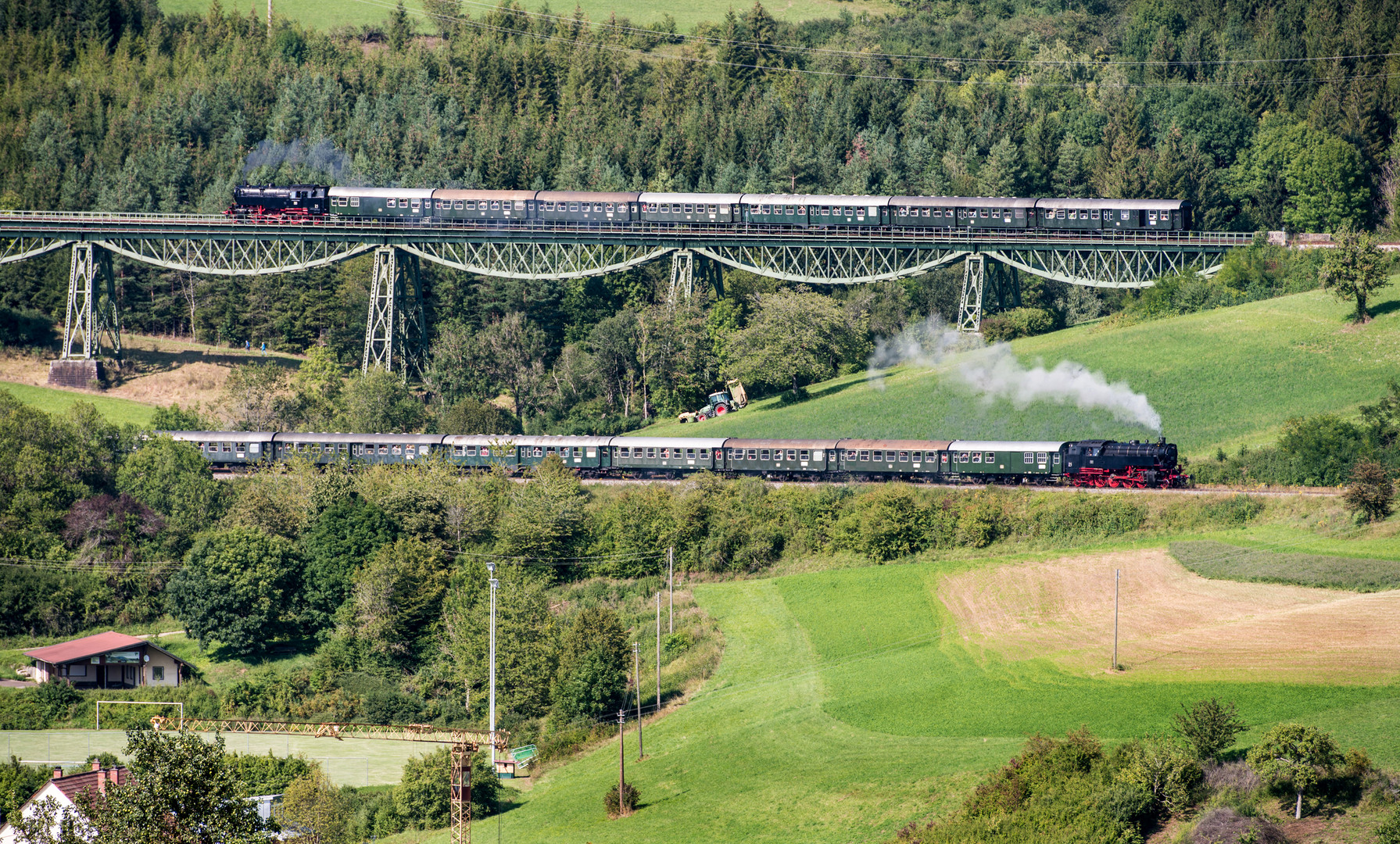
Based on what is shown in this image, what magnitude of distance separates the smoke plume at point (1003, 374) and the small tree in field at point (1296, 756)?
4598 centimetres

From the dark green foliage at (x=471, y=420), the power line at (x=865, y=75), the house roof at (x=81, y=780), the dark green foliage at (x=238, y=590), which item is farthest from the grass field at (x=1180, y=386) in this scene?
the house roof at (x=81, y=780)

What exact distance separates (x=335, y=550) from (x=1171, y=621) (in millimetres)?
44689

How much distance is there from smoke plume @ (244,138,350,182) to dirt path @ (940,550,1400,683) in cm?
9635

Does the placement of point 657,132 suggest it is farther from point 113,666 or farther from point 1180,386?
point 113,666

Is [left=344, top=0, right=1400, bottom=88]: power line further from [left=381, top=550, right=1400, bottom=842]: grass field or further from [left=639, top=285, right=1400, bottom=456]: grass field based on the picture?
[left=381, top=550, right=1400, bottom=842]: grass field

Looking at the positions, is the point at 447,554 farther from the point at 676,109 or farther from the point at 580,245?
the point at 676,109

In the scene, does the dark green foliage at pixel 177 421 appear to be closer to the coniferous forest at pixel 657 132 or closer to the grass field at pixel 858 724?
the coniferous forest at pixel 657 132

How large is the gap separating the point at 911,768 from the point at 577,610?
2921 centimetres

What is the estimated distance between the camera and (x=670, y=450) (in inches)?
3875

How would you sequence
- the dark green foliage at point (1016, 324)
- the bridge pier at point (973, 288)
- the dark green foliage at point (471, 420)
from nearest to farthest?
the dark green foliage at point (471, 420) → the dark green foliage at point (1016, 324) → the bridge pier at point (973, 288)

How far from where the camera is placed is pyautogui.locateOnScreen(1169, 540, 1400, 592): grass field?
67.8m

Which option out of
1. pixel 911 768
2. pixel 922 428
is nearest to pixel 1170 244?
pixel 922 428

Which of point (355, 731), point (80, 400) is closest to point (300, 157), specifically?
point (80, 400)

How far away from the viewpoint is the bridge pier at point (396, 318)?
123m
